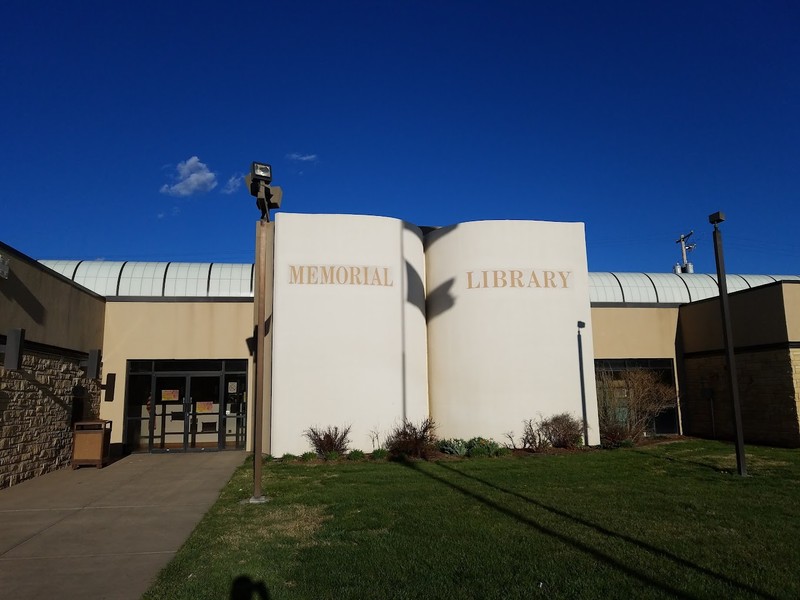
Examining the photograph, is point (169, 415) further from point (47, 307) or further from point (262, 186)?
point (262, 186)

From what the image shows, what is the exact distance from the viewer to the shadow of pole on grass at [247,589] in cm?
512

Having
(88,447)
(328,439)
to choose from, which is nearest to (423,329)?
(328,439)

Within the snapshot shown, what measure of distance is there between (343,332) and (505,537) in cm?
930

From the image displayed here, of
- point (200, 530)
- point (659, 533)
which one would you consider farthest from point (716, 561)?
point (200, 530)

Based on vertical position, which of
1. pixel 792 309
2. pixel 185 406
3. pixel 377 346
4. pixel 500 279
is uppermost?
pixel 500 279

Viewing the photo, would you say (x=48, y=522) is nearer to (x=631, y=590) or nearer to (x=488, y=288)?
(x=631, y=590)

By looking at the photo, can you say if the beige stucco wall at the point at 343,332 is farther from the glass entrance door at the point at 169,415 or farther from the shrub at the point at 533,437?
the glass entrance door at the point at 169,415

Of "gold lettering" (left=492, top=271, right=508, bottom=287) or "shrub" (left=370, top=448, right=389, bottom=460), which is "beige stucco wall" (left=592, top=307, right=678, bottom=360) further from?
"shrub" (left=370, top=448, right=389, bottom=460)

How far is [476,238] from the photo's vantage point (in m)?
16.5

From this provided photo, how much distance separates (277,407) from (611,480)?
27.1 ft

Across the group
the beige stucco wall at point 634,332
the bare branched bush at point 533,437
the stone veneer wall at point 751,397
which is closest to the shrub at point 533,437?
the bare branched bush at point 533,437

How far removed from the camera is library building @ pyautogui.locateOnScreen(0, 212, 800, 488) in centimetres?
1528

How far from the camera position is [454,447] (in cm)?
1473

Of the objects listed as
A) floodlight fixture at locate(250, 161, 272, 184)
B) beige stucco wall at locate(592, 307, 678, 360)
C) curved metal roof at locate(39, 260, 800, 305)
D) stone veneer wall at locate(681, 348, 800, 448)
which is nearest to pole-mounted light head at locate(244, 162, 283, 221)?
floodlight fixture at locate(250, 161, 272, 184)
